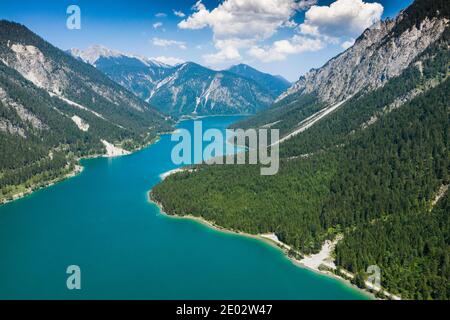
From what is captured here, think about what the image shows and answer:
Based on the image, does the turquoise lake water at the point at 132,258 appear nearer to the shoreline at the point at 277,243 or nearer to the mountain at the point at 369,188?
the shoreline at the point at 277,243

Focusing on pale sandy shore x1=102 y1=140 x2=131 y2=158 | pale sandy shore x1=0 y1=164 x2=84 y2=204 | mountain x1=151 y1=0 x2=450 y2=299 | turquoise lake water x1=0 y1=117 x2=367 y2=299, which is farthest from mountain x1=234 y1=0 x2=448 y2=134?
turquoise lake water x1=0 y1=117 x2=367 y2=299

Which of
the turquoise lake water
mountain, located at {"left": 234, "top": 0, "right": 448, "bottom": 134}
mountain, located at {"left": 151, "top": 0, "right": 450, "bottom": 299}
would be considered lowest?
the turquoise lake water

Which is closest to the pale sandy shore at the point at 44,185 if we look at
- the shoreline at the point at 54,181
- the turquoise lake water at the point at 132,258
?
the shoreline at the point at 54,181

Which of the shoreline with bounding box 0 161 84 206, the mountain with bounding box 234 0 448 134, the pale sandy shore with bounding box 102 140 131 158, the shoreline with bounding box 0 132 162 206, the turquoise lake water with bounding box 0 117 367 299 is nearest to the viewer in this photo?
the turquoise lake water with bounding box 0 117 367 299

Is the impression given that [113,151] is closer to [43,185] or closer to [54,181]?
[54,181]

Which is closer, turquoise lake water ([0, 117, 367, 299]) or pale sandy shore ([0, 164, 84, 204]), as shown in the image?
turquoise lake water ([0, 117, 367, 299])

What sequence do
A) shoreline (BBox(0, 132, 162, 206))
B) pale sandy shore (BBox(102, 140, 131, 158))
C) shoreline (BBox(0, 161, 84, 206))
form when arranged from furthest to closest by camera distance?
1. pale sandy shore (BBox(102, 140, 131, 158))
2. shoreline (BBox(0, 132, 162, 206))
3. shoreline (BBox(0, 161, 84, 206))

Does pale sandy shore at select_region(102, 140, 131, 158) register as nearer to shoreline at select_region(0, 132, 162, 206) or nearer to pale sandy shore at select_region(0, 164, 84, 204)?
shoreline at select_region(0, 132, 162, 206)
